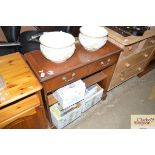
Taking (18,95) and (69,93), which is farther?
(69,93)

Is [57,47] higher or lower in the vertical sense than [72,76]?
higher

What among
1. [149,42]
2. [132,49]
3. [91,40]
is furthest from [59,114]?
[149,42]

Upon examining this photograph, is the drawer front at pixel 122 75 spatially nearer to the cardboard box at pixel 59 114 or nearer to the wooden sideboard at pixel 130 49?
the wooden sideboard at pixel 130 49

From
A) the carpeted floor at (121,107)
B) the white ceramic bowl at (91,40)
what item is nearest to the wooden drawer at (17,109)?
the white ceramic bowl at (91,40)

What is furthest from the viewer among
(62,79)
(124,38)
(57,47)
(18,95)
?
(124,38)

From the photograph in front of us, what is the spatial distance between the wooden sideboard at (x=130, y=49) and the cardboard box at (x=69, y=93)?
1.71 ft

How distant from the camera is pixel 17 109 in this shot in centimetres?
87

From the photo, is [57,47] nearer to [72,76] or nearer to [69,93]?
[72,76]

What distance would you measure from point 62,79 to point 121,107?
1042mm

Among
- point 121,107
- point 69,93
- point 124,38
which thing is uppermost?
point 124,38

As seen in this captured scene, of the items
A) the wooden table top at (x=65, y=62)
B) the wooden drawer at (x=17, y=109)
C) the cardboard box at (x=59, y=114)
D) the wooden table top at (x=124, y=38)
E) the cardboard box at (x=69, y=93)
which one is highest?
the wooden table top at (x=124, y=38)

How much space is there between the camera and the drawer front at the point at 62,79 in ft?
3.23
